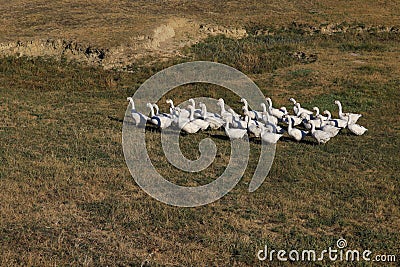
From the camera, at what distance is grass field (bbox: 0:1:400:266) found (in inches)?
426

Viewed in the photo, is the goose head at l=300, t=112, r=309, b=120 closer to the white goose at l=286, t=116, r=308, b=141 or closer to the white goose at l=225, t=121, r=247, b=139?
the white goose at l=286, t=116, r=308, b=141

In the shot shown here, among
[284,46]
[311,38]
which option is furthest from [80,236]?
[311,38]

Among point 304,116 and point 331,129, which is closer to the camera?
point 331,129

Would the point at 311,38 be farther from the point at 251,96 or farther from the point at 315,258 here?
the point at 315,258

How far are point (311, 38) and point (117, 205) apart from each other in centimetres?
3079

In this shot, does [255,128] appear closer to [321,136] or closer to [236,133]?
[236,133]

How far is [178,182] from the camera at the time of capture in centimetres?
1448

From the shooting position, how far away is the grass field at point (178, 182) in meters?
10.8

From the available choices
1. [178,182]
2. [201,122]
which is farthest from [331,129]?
[178,182]

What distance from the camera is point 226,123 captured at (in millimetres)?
18656

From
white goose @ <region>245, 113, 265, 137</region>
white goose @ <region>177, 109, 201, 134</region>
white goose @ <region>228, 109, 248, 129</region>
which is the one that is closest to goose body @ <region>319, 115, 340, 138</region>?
white goose @ <region>245, 113, 265, 137</region>

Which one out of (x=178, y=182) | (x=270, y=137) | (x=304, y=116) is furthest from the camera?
(x=304, y=116)

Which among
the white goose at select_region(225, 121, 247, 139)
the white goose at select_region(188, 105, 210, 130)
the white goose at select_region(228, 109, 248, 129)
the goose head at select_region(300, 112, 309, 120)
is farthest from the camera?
the goose head at select_region(300, 112, 309, 120)

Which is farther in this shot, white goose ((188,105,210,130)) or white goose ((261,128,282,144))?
white goose ((188,105,210,130))
